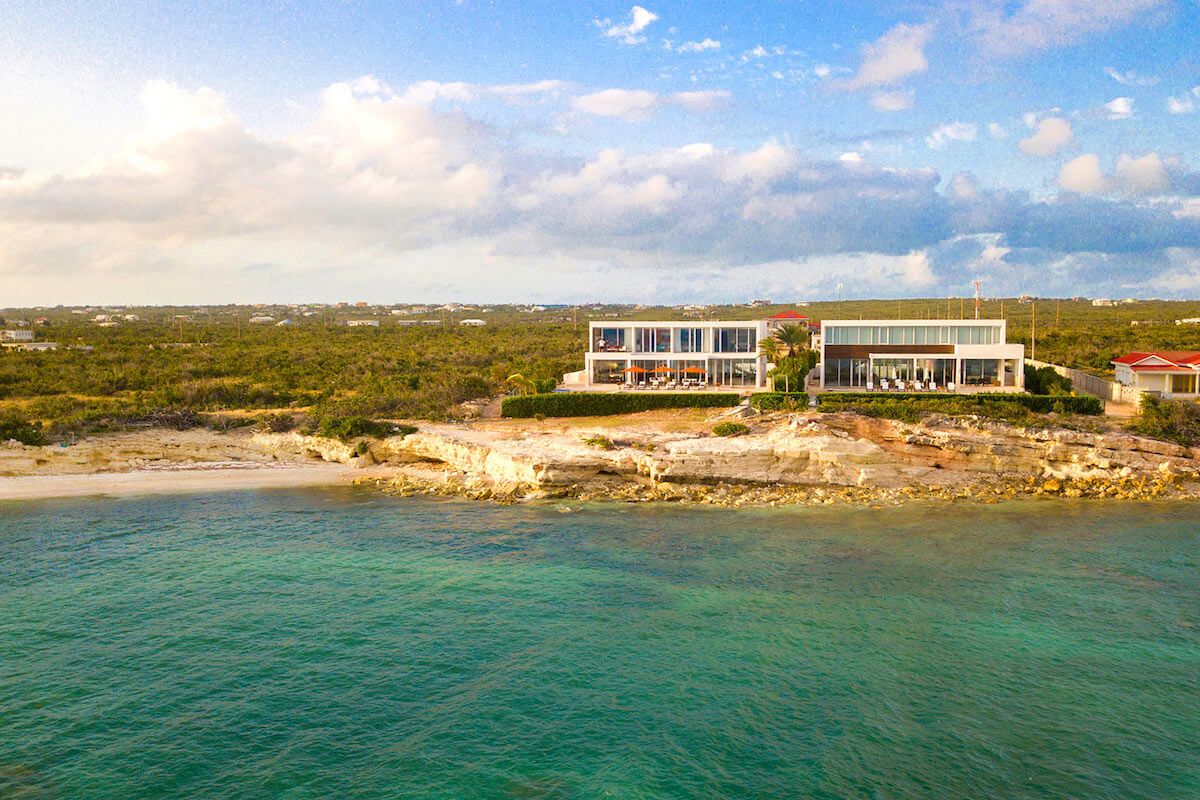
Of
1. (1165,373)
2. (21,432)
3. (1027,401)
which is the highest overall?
(1165,373)

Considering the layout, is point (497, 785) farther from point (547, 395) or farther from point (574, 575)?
point (547, 395)

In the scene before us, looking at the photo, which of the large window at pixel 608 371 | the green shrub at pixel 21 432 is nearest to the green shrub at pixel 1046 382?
the large window at pixel 608 371

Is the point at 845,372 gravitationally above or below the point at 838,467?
above

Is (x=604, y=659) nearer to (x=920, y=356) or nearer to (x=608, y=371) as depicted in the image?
(x=608, y=371)

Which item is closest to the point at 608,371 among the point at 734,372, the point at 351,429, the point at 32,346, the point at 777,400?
the point at 734,372

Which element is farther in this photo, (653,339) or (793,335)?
(653,339)

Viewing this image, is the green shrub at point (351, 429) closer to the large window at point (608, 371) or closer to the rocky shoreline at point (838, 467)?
the rocky shoreline at point (838, 467)

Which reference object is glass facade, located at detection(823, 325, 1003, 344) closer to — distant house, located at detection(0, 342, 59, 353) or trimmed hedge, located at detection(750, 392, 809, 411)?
trimmed hedge, located at detection(750, 392, 809, 411)
